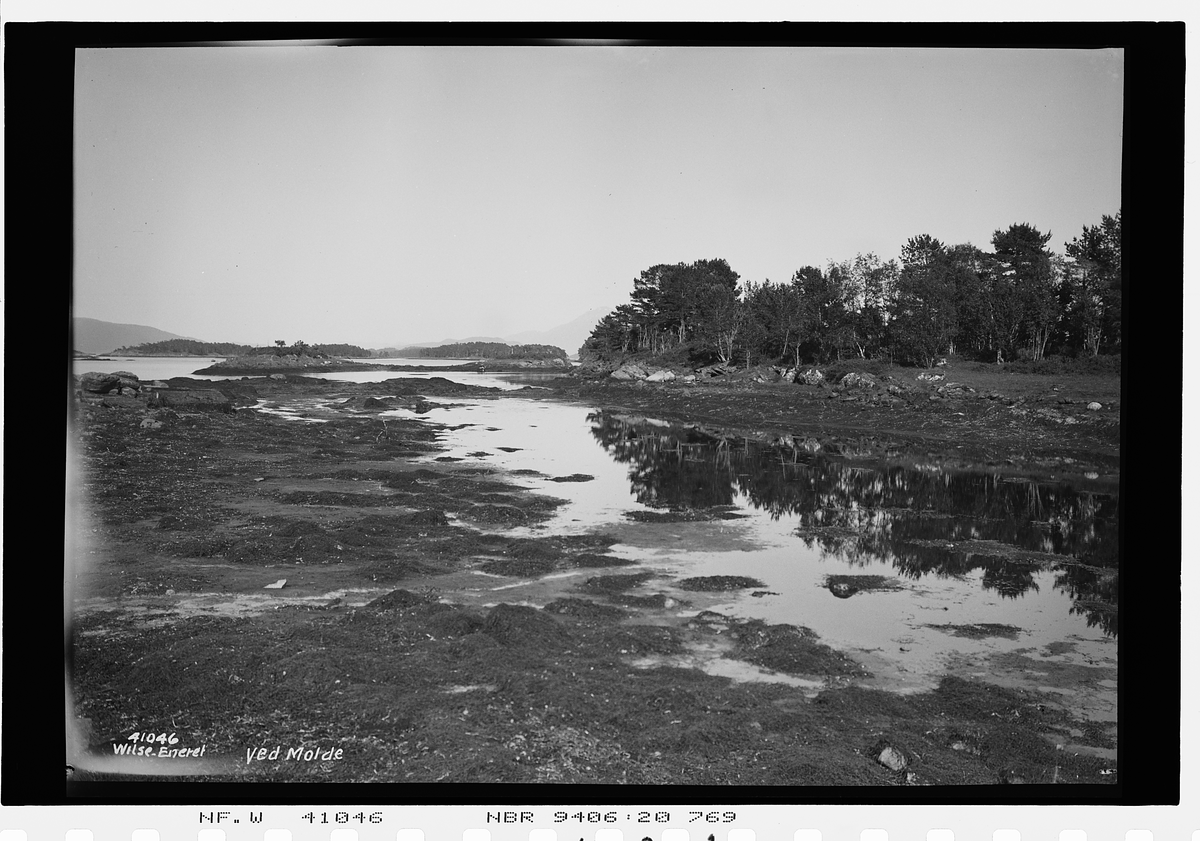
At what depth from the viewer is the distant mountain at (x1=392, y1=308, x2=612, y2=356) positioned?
12.4 ft

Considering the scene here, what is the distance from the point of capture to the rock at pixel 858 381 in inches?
149

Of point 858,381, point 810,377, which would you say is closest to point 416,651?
point 810,377

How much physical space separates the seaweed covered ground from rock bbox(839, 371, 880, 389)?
48 centimetres

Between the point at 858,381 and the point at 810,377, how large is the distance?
0.23 meters

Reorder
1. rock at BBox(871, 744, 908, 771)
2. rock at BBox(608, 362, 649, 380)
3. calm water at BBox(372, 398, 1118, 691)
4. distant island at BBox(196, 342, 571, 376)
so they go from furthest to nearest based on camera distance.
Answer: rock at BBox(608, 362, 649, 380)
distant island at BBox(196, 342, 571, 376)
calm water at BBox(372, 398, 1118, 691)
rock at BBox(871, 744, 908, 771)

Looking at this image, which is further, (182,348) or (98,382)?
(182,348)

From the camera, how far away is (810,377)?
3820 millimetres

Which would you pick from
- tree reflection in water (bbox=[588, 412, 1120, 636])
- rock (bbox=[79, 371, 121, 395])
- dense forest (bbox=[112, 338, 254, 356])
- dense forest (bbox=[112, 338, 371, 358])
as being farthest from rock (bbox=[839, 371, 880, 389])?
rock (bbox=[79, 371, 121, 395])

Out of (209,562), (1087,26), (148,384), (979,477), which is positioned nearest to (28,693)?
(209,562)

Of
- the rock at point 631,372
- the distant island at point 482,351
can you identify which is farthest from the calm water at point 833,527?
the rock at point 631,372

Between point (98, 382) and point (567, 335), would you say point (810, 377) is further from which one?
point (98, 382)

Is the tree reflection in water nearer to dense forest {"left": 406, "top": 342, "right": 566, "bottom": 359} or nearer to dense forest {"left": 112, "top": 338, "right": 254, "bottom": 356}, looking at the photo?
dense forest {"left": 406, "top": 342, "right": 566, "bottom": 359}

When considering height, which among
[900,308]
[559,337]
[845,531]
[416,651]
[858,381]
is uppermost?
[900,308]

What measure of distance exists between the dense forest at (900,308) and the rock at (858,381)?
0.31ft
